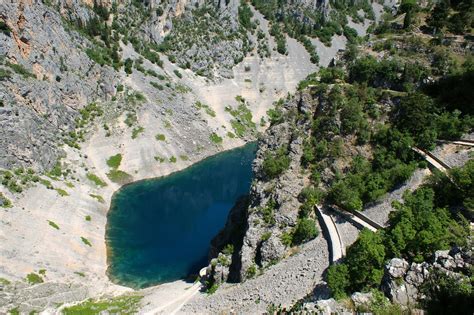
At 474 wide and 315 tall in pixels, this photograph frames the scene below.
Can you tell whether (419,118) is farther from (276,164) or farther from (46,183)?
(46,183)

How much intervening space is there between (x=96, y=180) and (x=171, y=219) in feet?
66.6

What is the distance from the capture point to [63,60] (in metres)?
103

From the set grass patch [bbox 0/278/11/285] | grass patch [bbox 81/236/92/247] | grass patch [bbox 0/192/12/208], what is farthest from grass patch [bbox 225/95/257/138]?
grass patch [bbox 0/278/11/285]

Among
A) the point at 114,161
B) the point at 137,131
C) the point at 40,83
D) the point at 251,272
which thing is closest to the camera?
the point at 251,272

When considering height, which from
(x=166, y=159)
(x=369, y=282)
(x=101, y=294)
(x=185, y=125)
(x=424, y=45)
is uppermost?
(x=185, y=125)

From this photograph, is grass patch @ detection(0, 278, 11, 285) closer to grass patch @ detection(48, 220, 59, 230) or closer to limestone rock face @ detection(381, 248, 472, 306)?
grass patch @ detection(48, 220, 59, 230)

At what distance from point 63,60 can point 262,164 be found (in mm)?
70761

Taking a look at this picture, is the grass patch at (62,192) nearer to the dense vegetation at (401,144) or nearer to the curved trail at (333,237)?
the dense vegetation at (401,144)

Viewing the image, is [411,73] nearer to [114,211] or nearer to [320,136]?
[320,136]

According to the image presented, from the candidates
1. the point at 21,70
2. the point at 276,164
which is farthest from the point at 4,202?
the point at 276,164

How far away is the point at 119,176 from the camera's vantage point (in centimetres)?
9562

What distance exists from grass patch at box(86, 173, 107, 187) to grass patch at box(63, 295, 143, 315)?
130 feet

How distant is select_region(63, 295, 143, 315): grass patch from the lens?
49.3 meters

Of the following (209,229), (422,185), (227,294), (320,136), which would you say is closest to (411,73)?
(320,136)
